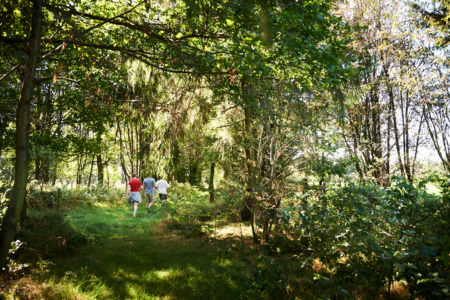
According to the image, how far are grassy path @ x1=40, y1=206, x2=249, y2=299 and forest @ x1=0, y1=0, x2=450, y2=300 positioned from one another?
0.04 meters

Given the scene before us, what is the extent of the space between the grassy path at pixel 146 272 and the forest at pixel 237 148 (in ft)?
0.13

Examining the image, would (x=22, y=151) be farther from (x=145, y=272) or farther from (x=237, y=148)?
(x=237, y=148)

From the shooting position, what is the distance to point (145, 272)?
5.18 m

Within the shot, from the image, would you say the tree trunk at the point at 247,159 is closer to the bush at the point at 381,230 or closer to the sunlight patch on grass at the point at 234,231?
the sunlight patch on grass at the point at 234,231

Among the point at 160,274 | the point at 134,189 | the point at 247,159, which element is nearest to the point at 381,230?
the point at 160,274

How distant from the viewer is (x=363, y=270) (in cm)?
342

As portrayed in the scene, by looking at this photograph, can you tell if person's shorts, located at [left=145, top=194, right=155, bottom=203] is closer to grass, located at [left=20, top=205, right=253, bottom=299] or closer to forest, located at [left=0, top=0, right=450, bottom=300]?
forest, located at [left=0, top=0, right=450, bottom=300]

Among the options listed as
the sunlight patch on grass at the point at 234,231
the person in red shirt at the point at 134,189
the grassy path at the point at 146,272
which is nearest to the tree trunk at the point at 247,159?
the sunlight patch on grass at the point at 234,231

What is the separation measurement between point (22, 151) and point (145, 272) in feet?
9.62

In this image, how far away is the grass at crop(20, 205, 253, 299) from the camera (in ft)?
14.1

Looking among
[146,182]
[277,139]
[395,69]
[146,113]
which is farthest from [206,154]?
[395,69]

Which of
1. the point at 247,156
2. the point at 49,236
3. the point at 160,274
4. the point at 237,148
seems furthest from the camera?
the point at 237,148

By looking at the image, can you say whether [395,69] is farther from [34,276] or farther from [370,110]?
[34,276]

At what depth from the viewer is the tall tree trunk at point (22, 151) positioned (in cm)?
414
